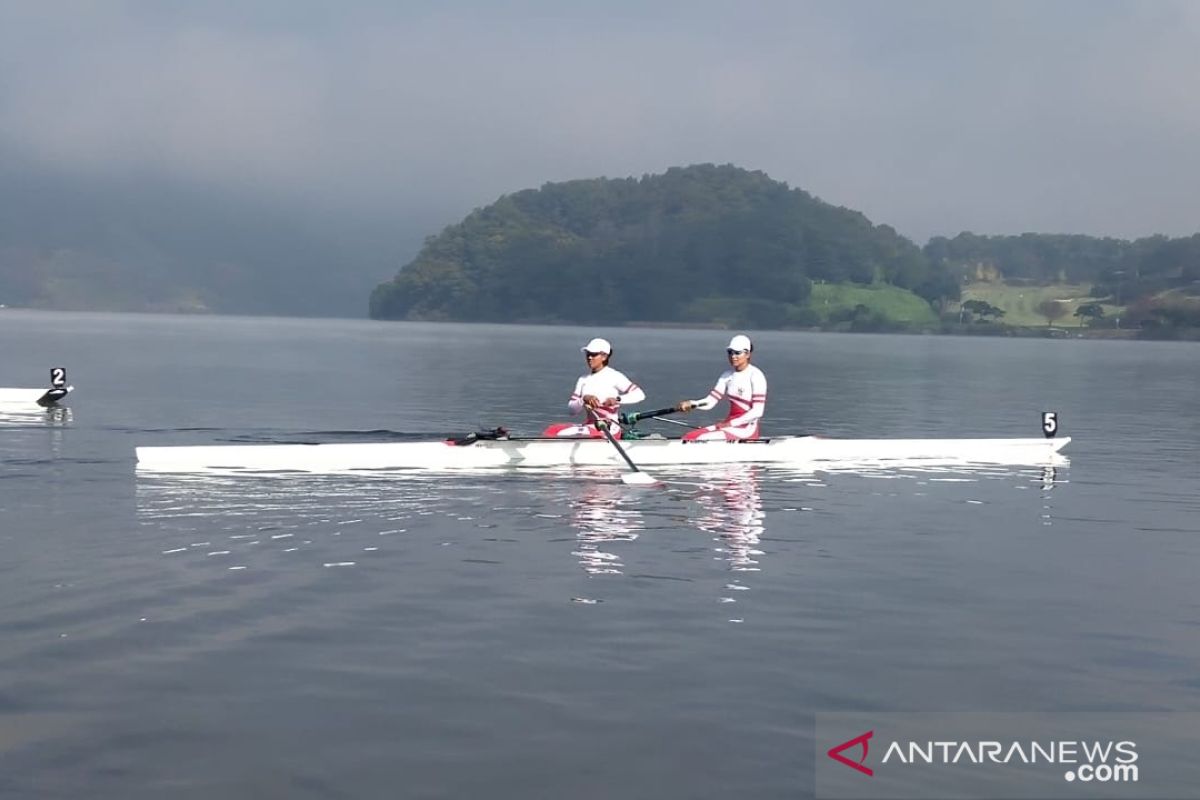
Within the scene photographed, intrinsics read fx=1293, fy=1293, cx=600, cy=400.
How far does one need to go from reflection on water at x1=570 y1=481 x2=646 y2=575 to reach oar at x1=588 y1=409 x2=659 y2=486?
27cm

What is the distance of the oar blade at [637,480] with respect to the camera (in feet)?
71.7

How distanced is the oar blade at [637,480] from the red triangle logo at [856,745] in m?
12.7

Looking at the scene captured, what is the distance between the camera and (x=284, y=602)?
12836 mm

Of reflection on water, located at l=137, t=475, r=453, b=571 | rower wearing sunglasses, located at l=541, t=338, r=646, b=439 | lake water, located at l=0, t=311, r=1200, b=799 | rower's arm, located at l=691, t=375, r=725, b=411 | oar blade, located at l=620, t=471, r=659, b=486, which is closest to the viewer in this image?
lake water, located at l=0, t=311, r=1200, b=799

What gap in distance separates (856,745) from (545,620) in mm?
4011

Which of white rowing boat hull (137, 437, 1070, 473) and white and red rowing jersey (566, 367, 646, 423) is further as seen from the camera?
white and red rowing jersey (566, 367, 646, 423)

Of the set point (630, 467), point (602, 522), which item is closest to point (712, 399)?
point (630, 467)

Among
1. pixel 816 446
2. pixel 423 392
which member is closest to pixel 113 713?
pixel 816 446

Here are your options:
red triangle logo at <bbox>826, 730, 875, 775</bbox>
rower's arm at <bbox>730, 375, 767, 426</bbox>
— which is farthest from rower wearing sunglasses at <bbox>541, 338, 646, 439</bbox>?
red triangle logo at <bbox>826, 730, 875, 775</bbox>

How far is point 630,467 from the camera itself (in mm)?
23062

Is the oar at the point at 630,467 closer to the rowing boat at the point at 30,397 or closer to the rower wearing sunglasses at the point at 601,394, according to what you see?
the rower wearing sunglasses at the point at 601,394

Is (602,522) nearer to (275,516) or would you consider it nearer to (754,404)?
(275,516)

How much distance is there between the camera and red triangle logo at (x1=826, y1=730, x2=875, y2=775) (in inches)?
341

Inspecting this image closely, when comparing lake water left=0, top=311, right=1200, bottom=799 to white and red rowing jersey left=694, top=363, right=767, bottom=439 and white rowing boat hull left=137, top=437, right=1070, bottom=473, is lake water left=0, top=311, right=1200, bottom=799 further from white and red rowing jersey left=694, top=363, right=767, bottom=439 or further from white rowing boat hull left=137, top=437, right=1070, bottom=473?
white and red rowing jersey left=694, top=363, right=767, bottom=439
